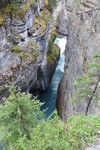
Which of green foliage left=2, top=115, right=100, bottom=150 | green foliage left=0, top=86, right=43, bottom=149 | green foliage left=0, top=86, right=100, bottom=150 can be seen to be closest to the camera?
green foliage left=2, top=115, right=100, bottom=150

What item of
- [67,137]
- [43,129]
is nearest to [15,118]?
[43,129]

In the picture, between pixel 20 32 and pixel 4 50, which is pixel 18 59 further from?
pixel 20 32

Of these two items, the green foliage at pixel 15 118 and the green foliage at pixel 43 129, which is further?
the green foliage at pixel 15 118

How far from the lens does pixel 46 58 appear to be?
2202 centimetres

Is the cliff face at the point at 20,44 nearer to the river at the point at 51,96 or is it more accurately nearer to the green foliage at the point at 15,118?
the river at the point at 51,96

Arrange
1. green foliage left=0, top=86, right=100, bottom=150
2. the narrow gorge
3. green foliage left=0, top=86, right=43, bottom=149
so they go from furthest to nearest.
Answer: green foliage left=0, top=86, right=43, bottom=149 → the narrow gorge → green foliage left=0, top=86, right=100, bottom=150

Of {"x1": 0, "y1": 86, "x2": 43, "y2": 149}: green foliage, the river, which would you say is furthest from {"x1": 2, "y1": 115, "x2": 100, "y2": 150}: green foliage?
the river

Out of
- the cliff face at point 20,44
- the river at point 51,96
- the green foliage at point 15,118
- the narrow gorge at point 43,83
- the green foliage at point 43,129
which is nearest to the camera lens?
the green foliage at point 43,129

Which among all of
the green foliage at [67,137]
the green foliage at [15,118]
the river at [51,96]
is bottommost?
the river at [51,96]

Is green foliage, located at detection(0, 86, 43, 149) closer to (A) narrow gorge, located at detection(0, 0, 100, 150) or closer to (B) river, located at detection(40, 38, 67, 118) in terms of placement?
(A) narrow gorge, located at detection(0, 0, 100, 150)

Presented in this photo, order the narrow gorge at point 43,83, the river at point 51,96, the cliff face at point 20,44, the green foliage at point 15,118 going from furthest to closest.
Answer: the river at point 51,96 < the cliff face at point 20,44 < the green foliage at point 15,118 < the narrow gorge at point 43,83

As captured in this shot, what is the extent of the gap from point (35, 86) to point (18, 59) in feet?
24.1

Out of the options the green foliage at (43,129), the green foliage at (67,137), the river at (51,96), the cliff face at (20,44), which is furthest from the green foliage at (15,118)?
the river at (51,96)

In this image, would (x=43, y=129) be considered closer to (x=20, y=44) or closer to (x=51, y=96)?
(x=20, y=44)
